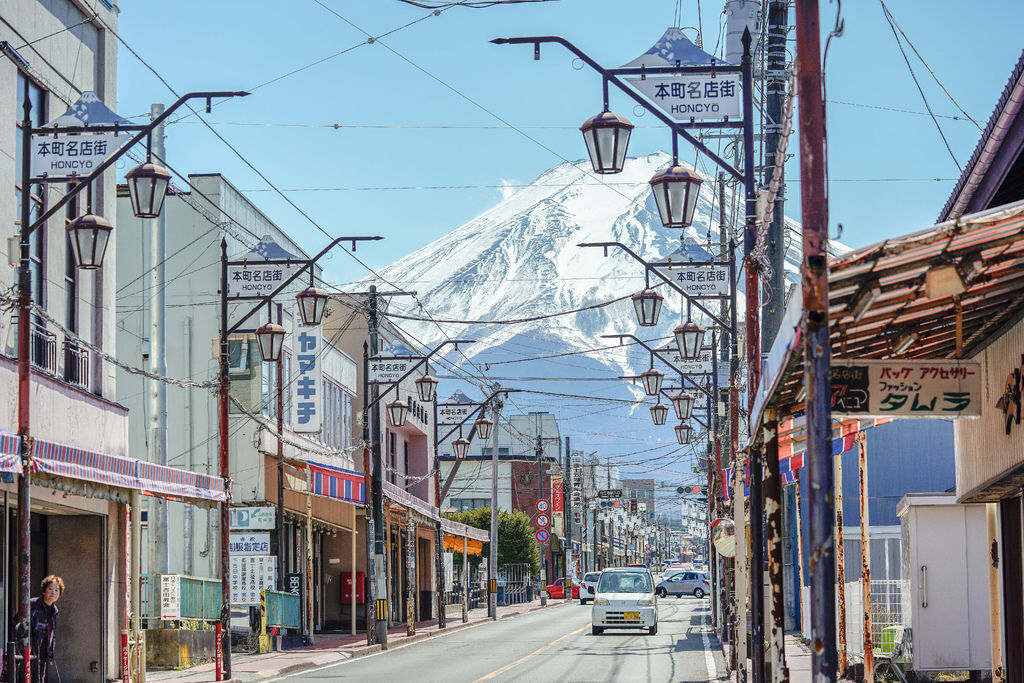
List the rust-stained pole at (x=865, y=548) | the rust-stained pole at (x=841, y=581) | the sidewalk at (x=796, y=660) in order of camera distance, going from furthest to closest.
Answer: the sidewalk at (x=796, y=660), the rust-stained pole at (x=841, y=581), the rust-stained pole at (x=865, y=548)

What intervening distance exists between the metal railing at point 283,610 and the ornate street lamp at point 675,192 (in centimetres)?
1911

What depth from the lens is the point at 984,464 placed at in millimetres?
14500

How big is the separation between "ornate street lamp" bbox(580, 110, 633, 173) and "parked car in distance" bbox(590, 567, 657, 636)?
86.1ft

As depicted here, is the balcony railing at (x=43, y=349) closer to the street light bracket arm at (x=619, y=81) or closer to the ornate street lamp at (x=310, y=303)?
the ornate street lamp at (x=310, y=303)

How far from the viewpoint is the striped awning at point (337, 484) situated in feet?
110

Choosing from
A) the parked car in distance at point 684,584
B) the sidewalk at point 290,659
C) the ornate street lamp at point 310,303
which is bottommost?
the parked car in distance at point 684,584

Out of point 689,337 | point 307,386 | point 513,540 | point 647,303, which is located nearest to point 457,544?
point 307,386

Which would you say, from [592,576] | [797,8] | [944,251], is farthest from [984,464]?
[592,576]

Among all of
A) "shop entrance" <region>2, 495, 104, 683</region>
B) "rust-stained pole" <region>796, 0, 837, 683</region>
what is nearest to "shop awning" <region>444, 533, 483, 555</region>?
"shop entrance" <region>2, 495, 104, 683</region>

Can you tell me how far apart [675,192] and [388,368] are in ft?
68.4

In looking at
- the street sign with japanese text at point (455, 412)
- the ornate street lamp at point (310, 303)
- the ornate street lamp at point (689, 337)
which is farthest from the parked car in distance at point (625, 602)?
the ornate street lamp at point (310, 303)

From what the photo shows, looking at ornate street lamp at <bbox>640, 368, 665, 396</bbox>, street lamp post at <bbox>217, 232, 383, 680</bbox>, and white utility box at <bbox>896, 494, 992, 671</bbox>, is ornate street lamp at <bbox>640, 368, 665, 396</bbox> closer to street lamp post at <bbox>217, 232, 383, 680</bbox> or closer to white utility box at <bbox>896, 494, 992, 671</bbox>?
street lamp post at <bbox>217, 232, 383, 680</bbox>

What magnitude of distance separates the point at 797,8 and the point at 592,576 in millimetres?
72713

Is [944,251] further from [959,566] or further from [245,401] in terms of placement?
[245,401]
